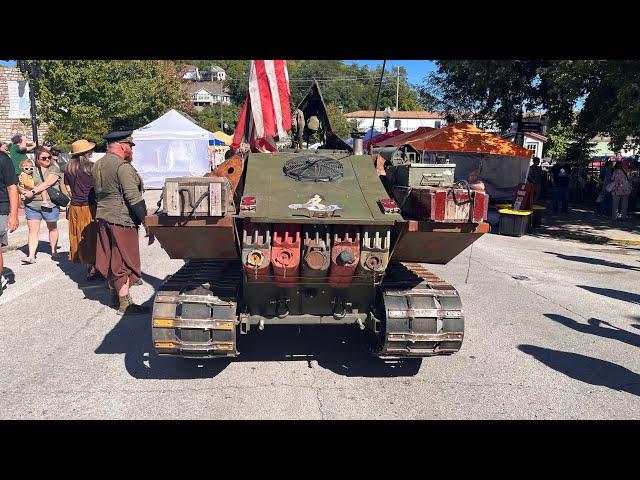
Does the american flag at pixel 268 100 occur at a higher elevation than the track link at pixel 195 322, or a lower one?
higher

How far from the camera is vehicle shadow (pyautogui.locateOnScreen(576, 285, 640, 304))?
8.48m

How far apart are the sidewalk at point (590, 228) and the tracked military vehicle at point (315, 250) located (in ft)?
35.1

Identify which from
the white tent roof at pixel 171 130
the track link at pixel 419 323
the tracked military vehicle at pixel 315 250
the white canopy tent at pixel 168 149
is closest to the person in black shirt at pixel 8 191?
the tracked military vehicle at pixel 315 250

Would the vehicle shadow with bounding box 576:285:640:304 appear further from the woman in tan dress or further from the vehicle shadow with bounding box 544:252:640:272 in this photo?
the woman in tan dress

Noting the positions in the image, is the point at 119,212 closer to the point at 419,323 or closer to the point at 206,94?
the point at 419,323

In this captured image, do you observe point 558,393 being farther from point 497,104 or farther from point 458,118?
point 458,118

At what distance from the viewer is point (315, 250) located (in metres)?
4.58

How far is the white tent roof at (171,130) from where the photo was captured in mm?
24250

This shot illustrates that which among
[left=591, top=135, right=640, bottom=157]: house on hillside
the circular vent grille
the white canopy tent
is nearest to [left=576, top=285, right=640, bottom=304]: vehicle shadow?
the circular vent grille

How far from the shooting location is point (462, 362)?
576cm

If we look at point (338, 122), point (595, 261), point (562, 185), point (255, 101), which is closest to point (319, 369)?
point (255, 101)

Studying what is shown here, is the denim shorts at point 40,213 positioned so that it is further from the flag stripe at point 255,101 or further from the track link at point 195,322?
the track link at point 195,322

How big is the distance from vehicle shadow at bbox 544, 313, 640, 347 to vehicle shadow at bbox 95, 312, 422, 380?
2.57 m

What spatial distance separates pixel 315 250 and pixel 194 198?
105 centimetres
